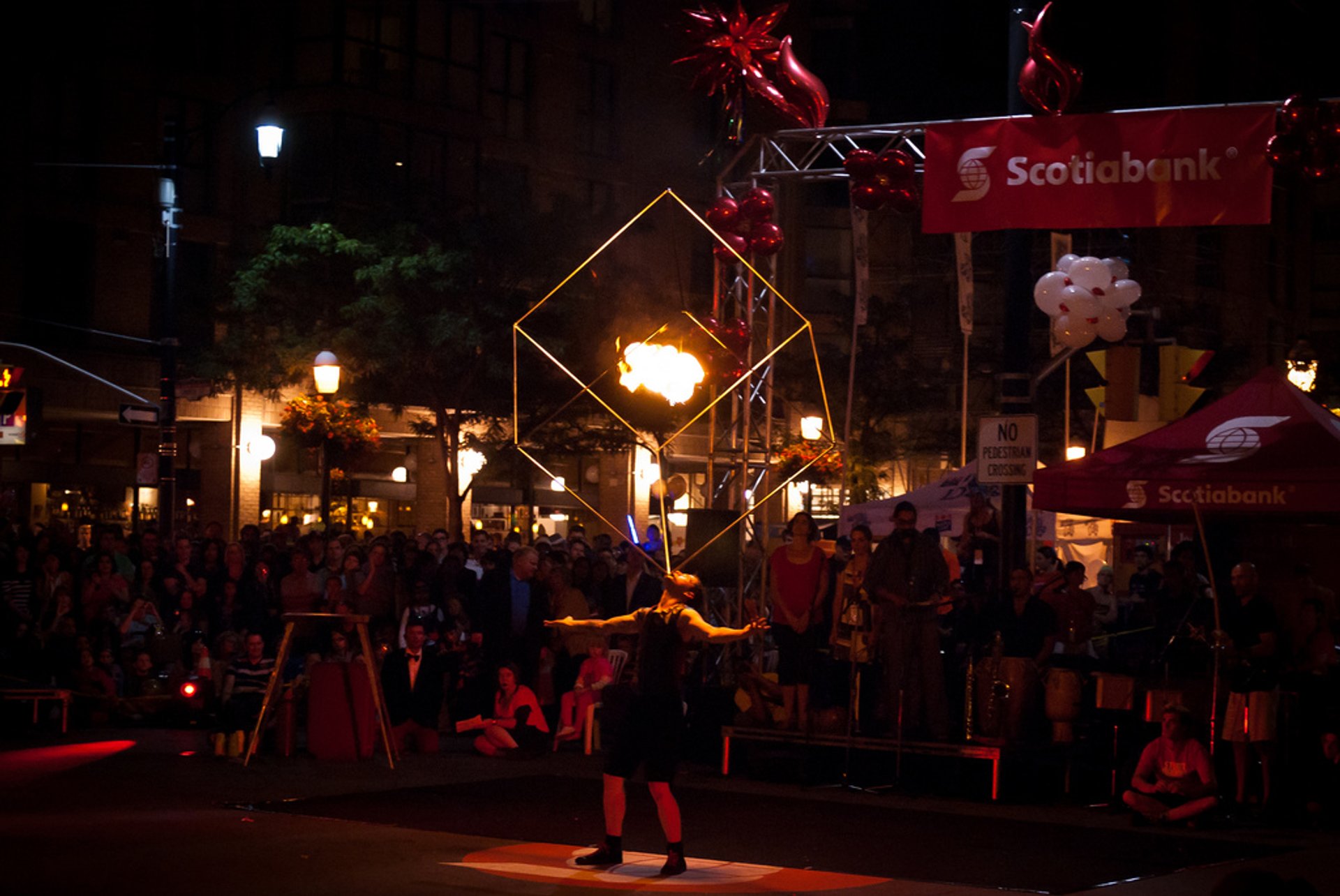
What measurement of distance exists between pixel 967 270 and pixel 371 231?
11.8m

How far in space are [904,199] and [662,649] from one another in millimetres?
6008

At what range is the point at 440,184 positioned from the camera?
36000 millimetres

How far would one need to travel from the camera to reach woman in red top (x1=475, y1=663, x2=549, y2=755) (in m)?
14.0

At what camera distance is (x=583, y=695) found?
14711 mm

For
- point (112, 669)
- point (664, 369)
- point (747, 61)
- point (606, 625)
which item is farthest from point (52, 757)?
point (747, 61)

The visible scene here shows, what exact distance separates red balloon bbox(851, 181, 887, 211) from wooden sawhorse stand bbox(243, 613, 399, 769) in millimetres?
5255

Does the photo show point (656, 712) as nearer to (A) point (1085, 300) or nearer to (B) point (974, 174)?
(B) point (974, 174)

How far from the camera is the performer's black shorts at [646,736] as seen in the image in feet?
29.1

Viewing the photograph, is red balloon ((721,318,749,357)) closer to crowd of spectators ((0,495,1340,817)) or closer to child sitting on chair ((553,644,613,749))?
crowd of spectators ((0,495,1340,817))

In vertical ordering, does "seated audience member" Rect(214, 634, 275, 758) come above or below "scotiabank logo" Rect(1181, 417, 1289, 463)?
below

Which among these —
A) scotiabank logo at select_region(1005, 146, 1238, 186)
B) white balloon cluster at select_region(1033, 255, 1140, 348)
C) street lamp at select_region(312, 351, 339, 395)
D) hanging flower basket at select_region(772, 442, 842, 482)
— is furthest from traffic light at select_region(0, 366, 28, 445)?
scotiabank logo at select_region(1005, 146, 1238, 186)

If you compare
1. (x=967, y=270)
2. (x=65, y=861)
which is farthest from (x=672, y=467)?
(x=65, y=861)

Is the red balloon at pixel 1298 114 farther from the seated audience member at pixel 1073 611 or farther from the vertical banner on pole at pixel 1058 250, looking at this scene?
the seated audience member at pixel 1073 611

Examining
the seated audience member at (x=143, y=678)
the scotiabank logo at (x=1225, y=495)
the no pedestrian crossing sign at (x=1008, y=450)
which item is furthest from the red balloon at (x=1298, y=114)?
the seated audience member at (x=143, y=678)
